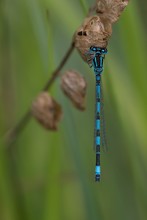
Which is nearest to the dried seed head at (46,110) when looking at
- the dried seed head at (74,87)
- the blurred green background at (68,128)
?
the dried seed head at (74,87)

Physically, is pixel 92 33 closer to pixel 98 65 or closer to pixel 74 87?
A: pixel 74 87

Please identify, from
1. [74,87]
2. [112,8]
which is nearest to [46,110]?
[74,87]

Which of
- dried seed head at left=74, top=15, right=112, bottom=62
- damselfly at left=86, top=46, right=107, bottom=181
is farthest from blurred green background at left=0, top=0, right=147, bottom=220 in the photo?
dried seed head at left=74, top=15, right=112, bottom=62

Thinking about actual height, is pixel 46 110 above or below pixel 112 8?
below

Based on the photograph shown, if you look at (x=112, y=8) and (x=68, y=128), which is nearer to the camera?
(x=112, y=8)

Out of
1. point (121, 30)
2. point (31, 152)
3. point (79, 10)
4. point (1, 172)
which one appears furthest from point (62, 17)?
point (1, 172)
